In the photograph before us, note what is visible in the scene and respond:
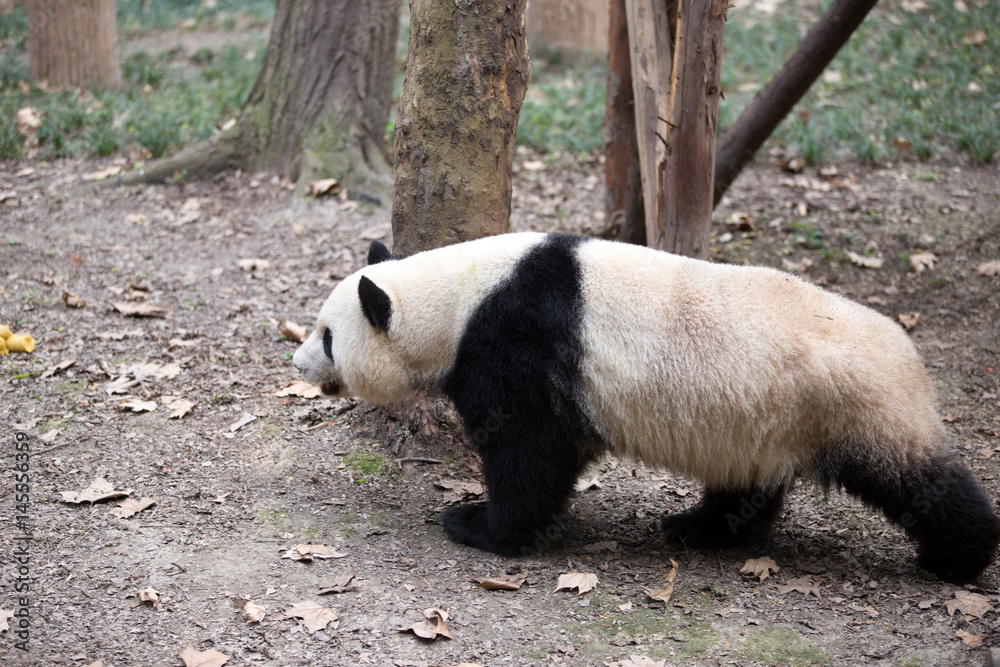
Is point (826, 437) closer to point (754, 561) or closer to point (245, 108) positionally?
point (754, 561)

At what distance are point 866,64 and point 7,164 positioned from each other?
381 inches

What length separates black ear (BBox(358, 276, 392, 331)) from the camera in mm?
3688

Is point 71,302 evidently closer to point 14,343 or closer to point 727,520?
point 14,343

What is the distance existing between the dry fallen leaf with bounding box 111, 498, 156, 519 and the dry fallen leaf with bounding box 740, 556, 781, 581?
9.31 feet

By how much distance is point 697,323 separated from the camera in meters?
3.53

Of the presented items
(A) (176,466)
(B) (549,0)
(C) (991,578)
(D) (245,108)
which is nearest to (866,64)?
(B) (549,0)

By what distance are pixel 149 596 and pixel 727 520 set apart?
2.64 m

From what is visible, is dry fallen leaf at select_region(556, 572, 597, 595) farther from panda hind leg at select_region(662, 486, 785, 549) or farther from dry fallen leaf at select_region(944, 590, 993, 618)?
dry fallen leaf at select_region(944, 590, 993, 618)

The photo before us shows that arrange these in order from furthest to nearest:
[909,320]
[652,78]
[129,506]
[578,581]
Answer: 1. [909,320]
2. [652,78]
3. [129,506]
4. [578,581]

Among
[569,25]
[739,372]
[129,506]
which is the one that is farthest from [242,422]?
[569,25]

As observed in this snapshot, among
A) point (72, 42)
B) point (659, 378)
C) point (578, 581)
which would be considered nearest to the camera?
point (659, 378)

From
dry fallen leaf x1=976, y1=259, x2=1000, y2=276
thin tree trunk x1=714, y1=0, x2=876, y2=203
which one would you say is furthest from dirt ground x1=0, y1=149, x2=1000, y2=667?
thin tree trunk x1=714, y1=0, x2=876, y2=203

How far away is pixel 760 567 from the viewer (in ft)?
12.5

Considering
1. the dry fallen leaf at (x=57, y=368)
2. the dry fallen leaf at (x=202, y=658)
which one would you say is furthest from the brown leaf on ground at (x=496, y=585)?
the dry fallen leaf at (x=57, y=368)
